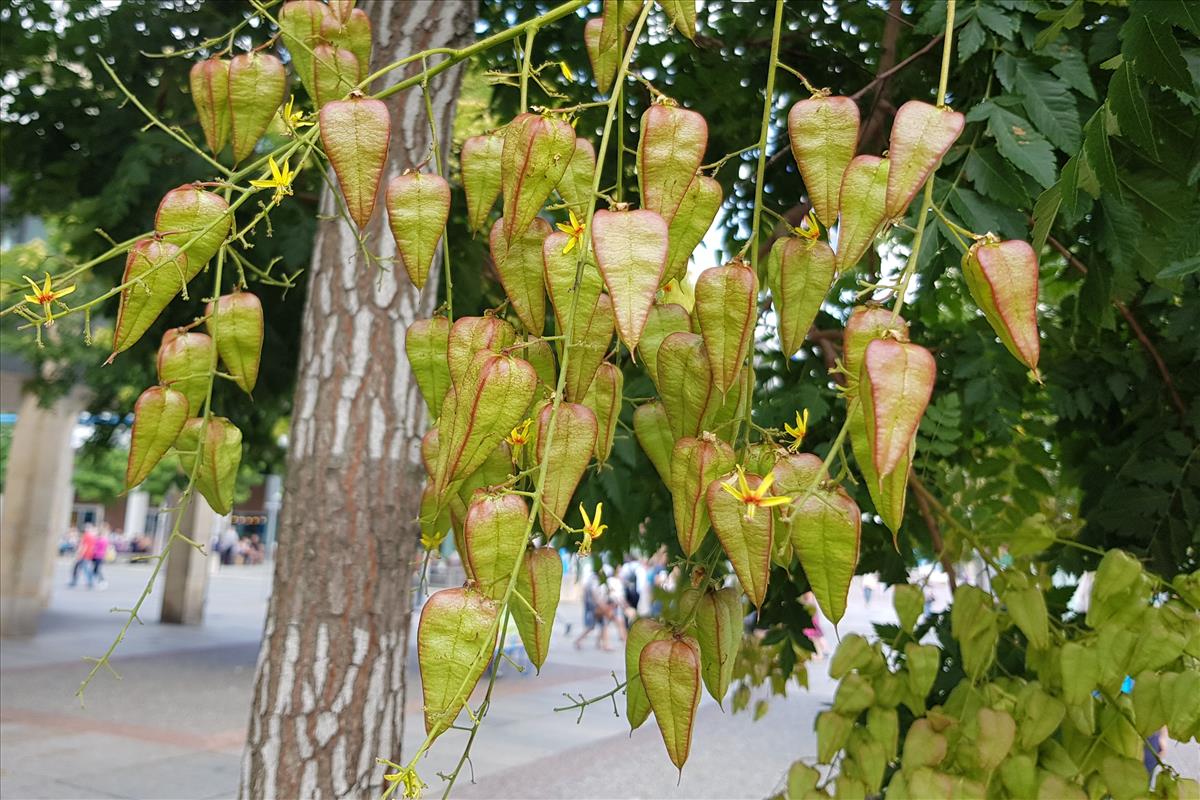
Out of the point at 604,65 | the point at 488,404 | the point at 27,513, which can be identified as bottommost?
the point at 27,513

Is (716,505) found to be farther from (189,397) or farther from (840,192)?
(189,397)

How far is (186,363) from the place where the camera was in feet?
3.45

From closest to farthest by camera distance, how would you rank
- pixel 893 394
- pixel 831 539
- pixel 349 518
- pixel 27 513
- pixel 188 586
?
1. pixel 893 394
2. pixel 831 539
3. pixel 349 518
4. pixel 27 513
5. pixel 188 586

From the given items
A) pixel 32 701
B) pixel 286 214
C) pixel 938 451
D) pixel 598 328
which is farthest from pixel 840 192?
pixel 32 701

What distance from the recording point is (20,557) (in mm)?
12812

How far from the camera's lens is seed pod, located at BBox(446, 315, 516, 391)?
0.87 meters

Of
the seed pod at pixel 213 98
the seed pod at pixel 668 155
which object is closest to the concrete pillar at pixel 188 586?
the seed pod at pixel 213 98

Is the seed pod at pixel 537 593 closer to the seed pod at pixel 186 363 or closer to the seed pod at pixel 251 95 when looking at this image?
the seed pod at pixel 186 363

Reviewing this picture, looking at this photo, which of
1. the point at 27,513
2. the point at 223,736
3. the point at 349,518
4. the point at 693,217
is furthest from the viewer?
the point at 27,513

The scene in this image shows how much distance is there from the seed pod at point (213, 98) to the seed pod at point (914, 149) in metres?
0.75

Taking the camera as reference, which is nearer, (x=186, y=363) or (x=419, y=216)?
(x=419, y=216)

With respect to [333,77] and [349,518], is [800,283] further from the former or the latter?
[349,518]

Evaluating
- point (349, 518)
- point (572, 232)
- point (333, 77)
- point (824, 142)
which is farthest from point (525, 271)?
point (349, 518)

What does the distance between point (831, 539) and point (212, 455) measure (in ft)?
2.14
